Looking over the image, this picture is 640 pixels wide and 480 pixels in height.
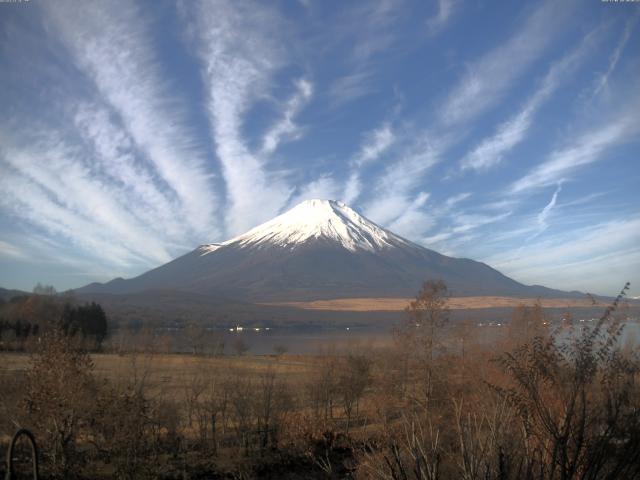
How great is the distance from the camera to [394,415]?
822 inches

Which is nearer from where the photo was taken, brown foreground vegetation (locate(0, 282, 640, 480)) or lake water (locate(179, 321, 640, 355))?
brown foreground vegetation (locate(0, 282, 640, 480))

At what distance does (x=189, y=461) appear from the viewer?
13797mm

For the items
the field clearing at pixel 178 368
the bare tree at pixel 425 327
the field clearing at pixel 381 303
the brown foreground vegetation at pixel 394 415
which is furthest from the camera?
the field clearing at pixel 381 303

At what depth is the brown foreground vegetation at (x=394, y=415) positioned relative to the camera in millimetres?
3953

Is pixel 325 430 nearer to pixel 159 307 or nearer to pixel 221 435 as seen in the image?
pixel 221 435

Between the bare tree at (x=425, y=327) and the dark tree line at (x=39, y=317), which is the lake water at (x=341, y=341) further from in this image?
the dark tree line at (x=39, y=317)

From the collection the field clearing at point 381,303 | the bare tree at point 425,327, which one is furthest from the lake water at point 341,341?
the field clearing at point 381,303

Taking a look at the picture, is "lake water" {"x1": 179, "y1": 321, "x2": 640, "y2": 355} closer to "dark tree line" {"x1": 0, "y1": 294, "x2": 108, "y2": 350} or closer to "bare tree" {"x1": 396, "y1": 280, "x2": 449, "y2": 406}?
"bare tree" {"x1": 396, "y1": 280, "x2": 449, "y2": 406}

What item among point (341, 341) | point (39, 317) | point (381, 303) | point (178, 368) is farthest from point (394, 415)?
point (381, 303)

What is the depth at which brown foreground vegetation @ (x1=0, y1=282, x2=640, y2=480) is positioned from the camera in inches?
156

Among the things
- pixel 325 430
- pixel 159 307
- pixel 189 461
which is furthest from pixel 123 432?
pixel 159 307

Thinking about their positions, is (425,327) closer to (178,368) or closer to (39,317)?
(178,368)

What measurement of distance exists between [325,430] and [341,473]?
7.69ft

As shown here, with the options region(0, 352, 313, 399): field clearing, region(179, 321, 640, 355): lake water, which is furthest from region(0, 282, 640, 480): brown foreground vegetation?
region(0, 352, 313, 399): field clearing
